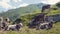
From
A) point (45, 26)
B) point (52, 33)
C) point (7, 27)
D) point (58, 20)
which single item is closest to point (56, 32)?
point (52, 33)

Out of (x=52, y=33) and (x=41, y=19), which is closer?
(x=52, y=33)

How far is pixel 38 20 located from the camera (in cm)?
16000

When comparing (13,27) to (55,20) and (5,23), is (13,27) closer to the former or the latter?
(5,23)

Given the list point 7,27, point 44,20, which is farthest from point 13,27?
point 44,20

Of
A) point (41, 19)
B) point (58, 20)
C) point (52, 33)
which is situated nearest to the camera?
point (52, 33)

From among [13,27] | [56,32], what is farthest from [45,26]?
[56,32]

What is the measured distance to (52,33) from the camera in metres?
95.9

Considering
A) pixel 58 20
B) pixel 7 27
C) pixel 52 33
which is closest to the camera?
pixel 52 33

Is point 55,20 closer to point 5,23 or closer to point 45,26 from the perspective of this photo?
point 45,26

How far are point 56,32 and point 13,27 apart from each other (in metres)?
35.3

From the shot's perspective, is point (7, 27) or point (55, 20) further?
point (55, 20)

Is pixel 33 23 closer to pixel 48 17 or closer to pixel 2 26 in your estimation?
pixel 48 17

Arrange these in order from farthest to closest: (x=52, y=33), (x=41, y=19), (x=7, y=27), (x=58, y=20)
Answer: (x=41, y=19) → (x=58, y=20) → (x=7, y=27) → (x=52, y=33)

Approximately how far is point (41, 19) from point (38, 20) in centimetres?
363
